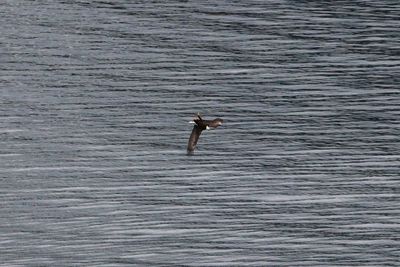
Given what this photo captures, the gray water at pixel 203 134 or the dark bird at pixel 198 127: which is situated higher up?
the gray water at pixel 203 134

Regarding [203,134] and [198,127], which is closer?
[198,127]

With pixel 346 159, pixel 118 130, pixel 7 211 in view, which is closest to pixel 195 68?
pixel 118 130

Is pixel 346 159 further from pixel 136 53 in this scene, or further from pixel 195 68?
pixel 136 53

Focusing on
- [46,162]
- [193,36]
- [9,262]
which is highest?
[193,36]

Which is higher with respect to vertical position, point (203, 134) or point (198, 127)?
point (203, 134)

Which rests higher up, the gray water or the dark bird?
the gray water

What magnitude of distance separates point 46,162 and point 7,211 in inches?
297

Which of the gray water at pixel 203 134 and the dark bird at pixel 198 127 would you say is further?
the gray water at pixel 203 134

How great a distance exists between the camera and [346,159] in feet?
262

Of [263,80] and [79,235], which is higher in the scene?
[263,80]

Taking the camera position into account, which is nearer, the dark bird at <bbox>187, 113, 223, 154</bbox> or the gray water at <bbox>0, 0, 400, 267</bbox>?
the dark bird at <bbox>187, 113, 223, 154</bbox>

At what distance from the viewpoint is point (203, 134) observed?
3420 inches

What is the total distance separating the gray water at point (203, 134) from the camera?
2667 inches

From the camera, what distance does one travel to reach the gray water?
67.8m
